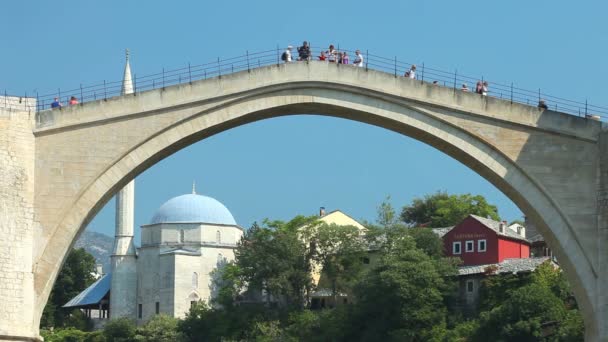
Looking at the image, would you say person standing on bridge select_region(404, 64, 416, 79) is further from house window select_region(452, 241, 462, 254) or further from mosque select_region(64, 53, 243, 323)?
mosque select_region(64, 53, 243, 323)

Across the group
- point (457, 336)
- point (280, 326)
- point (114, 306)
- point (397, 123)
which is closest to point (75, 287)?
point (114, 306)

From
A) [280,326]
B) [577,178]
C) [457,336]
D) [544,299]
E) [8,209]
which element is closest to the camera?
[8,209]

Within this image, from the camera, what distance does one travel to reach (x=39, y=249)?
36031 mm

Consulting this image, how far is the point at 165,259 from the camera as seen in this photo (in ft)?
391

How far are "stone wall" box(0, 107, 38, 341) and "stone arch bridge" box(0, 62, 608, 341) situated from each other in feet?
0.11

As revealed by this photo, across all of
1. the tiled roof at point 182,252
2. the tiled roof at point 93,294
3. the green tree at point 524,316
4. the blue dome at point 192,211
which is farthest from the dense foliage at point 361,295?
the tiled roof at point 93,294

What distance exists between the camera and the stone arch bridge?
1427 inches

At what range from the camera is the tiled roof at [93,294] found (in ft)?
396

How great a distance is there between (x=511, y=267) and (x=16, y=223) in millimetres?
53161

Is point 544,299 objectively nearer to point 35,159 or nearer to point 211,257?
point 35,159

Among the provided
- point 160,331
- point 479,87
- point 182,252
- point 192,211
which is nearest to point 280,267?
point 160,331

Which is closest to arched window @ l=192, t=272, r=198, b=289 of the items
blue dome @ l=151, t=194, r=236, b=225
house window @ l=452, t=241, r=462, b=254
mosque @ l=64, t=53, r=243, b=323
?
mosque @ l=64, t=53, r=243, b=323

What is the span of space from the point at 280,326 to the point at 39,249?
6061 cm

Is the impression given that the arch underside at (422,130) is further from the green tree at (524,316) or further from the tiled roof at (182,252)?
the tiled roof at (182,252)
